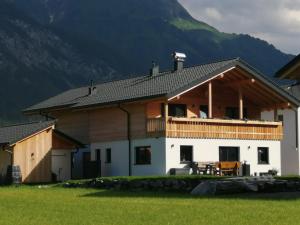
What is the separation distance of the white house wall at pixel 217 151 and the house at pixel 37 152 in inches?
252

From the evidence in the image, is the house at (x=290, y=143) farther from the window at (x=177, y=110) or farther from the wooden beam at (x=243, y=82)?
the window at (x=177, y=110)

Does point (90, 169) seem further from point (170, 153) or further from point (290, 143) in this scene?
point (290, 143)

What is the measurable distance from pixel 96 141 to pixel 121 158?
9.15 ft

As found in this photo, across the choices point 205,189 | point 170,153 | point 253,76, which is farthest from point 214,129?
point 205,189

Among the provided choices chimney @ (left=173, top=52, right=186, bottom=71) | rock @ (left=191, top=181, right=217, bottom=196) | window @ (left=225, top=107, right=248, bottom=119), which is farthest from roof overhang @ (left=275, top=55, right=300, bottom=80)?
window @ (left=225, top=107, right=248, bottom=119)

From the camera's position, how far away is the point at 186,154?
123ft

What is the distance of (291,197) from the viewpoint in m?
22.0

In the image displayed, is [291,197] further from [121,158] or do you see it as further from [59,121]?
[59,121]

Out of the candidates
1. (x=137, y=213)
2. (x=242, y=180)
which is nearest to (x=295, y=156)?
(x=242, y=180)

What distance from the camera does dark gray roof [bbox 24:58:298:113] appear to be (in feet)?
121

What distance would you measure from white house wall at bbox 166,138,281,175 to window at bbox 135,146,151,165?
Result: 1.48m

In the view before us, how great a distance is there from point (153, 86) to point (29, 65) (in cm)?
14764

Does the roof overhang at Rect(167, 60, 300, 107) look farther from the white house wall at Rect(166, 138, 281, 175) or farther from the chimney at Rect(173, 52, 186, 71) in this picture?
the chimney at Rect(173, 52, 186, 71)

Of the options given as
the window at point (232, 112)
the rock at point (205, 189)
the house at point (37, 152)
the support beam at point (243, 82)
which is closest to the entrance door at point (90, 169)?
the house at point (37, 152)
